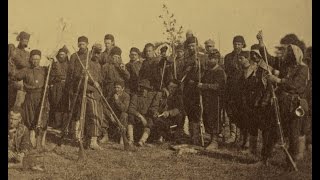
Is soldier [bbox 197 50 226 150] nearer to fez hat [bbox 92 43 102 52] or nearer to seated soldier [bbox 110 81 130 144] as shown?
seated soldier [bbox 110 81 130 144]

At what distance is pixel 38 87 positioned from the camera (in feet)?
21.2

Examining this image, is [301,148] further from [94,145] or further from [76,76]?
[76,76]

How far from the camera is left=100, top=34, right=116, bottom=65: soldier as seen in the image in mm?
→ 6453

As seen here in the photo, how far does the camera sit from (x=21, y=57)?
6434 mm

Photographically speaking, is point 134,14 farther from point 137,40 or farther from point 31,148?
point 31,148

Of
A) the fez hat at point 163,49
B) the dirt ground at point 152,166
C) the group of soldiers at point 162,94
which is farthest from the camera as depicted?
the fez hat at point 163,49

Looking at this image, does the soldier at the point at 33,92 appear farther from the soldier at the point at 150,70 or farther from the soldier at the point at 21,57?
the soldier at the point at 150,70

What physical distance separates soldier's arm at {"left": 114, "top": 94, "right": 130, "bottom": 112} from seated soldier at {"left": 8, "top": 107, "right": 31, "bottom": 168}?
1035 mm

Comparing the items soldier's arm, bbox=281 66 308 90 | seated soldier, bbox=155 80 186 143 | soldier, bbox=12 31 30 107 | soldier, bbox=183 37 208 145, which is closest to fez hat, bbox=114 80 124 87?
seated soldier, bbox=155 80 186 143

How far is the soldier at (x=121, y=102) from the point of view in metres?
6.48

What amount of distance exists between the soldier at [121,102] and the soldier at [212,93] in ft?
2.73

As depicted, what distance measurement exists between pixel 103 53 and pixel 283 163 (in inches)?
91.2

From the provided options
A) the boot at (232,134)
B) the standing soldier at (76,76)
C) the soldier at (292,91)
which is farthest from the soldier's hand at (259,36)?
the standing soldier at (76,76)

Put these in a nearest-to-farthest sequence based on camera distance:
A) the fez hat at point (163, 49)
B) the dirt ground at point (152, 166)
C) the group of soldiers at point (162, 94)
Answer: the dirt ground at point (152, 166)
the group of soldiers at point (162, 94)
the fez hat at point (163, 49)
